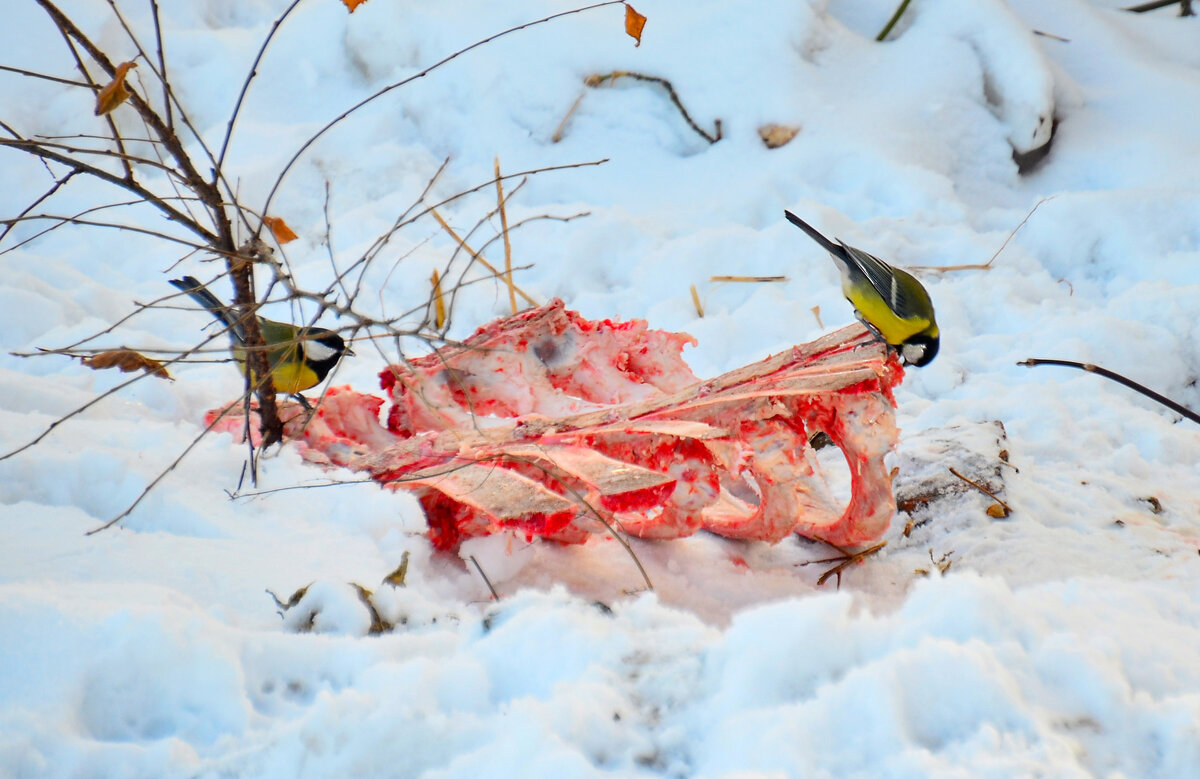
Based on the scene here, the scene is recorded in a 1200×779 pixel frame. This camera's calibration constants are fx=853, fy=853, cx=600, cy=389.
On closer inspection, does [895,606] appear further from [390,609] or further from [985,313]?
[985,313]

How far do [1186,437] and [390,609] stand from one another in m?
2.00

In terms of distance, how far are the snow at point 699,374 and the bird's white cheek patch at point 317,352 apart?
0.27 meters

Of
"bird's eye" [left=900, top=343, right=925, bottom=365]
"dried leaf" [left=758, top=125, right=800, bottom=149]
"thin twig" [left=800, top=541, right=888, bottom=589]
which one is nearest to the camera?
"thin twig" [left=800, top=541, right=888, bottom=589]

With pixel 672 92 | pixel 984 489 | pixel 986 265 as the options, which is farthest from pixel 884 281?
pixel 672 92

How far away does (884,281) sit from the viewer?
2.05 m

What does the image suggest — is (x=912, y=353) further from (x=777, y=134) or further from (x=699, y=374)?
(x=777, y=134)

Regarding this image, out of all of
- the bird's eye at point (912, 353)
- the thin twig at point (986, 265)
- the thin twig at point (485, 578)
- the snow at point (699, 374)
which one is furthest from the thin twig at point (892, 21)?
the thin twig at point (485, 578)

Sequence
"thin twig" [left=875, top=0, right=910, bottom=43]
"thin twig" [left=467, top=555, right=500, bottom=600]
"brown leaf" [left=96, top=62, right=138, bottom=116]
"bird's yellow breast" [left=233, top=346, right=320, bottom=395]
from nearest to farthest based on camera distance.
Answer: "brown leaf" [left=96, top=62, right=138, bottom=116] < "thin twig" [left=467, top=555, right=500, bottom=600] < "bird's yellow breast" [left=233, top=346, right=320, bottom=395] < "thin twig" [left=875, top=0, right=910, bottom=43]

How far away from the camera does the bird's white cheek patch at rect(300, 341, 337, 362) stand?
2.12 m

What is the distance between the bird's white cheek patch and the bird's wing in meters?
1.33

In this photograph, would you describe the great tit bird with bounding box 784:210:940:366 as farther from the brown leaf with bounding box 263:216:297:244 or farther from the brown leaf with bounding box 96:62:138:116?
the brown leaf with bounding box 96:62:138:116

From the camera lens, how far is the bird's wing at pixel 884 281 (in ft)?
6.49

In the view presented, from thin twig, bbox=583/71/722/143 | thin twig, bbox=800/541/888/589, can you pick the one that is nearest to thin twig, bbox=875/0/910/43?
thin twig, bbox=583/71/722/143

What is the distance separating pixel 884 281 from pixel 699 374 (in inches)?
28.9
